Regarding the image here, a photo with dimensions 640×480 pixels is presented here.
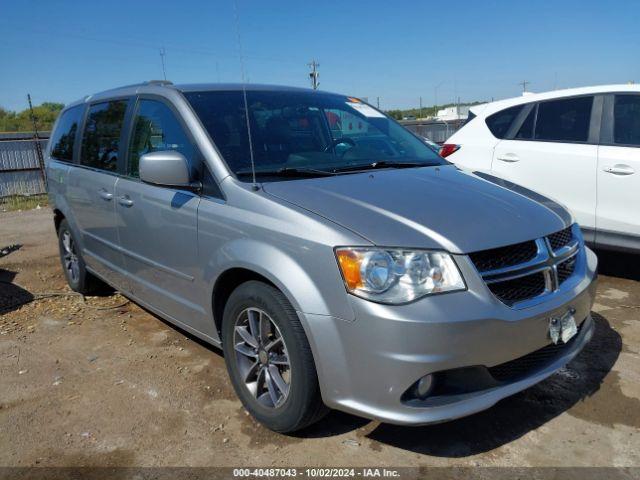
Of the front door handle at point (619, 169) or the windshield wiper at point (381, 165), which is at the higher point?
the windshield wiper at point (381, 165)

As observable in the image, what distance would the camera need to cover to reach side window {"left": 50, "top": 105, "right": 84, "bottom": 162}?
493 cm

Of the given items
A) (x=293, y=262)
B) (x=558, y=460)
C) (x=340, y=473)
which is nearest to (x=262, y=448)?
(x=340, y=473)

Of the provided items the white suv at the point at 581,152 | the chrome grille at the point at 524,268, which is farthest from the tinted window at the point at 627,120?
the chrome grille at the point at 524,268

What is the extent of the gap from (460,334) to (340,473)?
88cm

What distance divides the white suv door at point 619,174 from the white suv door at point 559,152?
0.07 meters

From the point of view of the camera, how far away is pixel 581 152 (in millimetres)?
4887

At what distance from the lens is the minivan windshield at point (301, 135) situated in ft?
10.0

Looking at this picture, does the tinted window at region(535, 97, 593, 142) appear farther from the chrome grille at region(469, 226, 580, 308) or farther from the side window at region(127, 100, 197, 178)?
the side window at region(127, 100, 197, 178)

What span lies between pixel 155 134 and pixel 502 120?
12.1 ft

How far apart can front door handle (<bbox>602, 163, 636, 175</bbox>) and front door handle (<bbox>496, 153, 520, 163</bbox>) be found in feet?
2.76

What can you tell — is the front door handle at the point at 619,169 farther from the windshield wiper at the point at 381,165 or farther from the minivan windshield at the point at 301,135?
the windshield wiper at the point at 381,165

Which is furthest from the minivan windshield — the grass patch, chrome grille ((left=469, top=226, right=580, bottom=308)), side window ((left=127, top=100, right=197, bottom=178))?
the grass patch

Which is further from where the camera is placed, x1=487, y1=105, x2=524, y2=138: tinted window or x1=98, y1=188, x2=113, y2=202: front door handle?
x1=487, y1=105, x2=524, y2=138: tinted window

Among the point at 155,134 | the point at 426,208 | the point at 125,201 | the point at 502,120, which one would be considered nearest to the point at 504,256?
the point at 426,208
